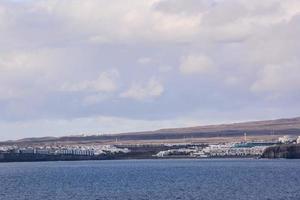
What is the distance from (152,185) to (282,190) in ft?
58.3

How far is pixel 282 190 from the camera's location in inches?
3450

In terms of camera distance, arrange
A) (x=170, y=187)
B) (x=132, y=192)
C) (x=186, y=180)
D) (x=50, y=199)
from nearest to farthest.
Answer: (x=50, y=199)
(x=132, y=192)
(x=170, y=187)
(x=186, y=180)

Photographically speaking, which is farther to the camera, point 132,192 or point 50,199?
point 132,192

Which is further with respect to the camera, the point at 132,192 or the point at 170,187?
the point at 170,187

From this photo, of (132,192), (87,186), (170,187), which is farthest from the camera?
(87,186)

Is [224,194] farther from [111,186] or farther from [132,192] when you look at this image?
[111,186]

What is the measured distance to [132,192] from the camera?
297 feet

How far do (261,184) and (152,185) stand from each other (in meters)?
11.3

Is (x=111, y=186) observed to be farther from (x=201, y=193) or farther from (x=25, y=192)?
(x=201, y=193)

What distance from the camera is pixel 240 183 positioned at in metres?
100

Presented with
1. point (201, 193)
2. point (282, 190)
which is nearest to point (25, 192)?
point (201, 193)

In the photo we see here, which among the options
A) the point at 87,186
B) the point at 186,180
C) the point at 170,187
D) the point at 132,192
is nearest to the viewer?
the point at 132,192

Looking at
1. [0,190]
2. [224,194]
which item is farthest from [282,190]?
[0,190]

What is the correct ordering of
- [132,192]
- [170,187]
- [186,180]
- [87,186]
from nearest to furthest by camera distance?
1. [132,192]
2. [170,187]
3. [87,186]
4. [186,180]
